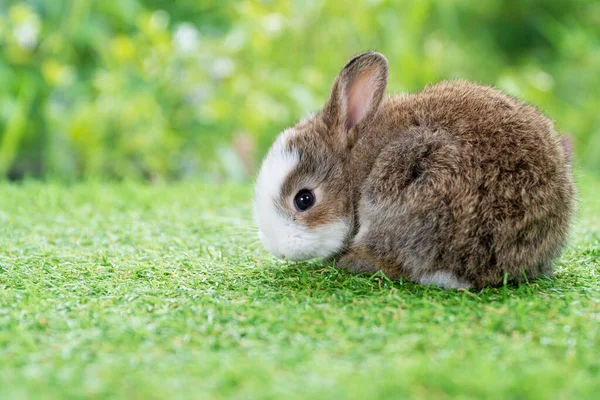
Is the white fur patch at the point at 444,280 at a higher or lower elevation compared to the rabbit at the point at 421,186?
lower

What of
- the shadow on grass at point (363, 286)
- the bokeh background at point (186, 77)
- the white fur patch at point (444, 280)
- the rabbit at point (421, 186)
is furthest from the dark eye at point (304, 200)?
the bokeh background at point (186, 77)

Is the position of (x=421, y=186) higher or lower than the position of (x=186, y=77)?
lower

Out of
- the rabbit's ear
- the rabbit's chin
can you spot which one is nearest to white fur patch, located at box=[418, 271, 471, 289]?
the rabbit's chin

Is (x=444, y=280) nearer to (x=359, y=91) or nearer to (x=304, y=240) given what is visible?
(x=304, y=240)

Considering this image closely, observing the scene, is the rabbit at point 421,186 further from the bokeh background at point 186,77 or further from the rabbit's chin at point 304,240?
the bokeh background at point 186,77

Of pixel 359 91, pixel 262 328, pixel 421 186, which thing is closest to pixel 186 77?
pixel 359 91

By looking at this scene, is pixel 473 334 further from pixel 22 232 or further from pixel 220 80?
pixel 220 80

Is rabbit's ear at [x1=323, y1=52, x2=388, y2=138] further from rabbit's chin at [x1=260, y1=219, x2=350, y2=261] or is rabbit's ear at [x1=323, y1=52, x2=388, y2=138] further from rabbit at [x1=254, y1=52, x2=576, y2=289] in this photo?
rabbit's chin at [x1=260, y1=219, x2=350, y2=261]

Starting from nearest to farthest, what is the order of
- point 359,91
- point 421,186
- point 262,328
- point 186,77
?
point 262,328 < point 421,186 < point 359,91 < point 186,77
